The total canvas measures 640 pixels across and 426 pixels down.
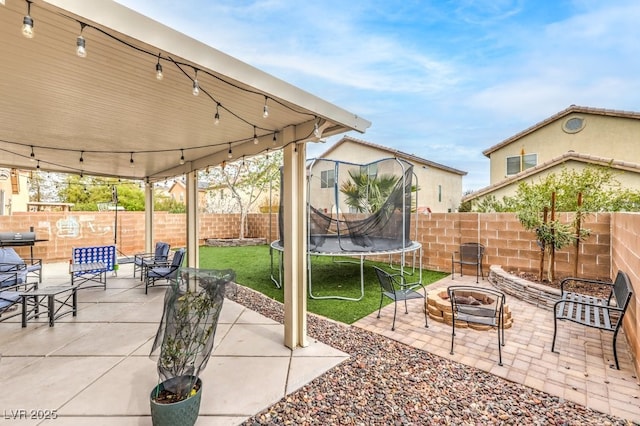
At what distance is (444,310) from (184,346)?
318 centimetres

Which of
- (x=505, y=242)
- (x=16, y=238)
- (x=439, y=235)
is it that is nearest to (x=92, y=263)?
(x=16, y=238)

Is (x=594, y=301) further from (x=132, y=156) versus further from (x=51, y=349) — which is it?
(x=132, y=156)

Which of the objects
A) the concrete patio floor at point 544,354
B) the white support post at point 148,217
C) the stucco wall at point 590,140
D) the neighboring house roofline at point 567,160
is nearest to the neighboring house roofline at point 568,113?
the stucco wall at point 590,140

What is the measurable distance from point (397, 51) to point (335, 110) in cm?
715

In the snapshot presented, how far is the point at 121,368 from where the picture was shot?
2.74 meters

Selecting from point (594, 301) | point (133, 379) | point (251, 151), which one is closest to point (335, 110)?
point (251, 151)

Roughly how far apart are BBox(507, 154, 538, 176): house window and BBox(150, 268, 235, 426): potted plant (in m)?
14.8

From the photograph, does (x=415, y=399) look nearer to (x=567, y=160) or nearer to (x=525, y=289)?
(x=525, y=289)

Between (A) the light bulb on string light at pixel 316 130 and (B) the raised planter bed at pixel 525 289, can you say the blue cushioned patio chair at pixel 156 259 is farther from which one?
(B) the raised planter bed at pixel 525 289

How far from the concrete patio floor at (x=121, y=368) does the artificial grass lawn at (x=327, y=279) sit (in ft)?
3.33

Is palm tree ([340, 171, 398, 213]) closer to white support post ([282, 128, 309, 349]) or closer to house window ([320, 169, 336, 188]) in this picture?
house window ([320, 169, 336, 188])

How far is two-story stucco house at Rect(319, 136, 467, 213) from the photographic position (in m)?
14.9

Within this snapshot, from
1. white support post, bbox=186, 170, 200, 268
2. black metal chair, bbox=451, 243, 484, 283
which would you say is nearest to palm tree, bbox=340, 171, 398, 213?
black metal chair, bbox=451, 243, 484, 283

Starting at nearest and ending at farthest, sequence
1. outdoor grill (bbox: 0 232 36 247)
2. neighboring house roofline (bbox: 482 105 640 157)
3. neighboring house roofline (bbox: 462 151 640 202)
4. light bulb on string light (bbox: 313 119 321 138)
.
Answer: light bulb on string light (bbox: 313 119 321 138) < outdoor grill (bbox: 0 232 36 247) < neighboring house roofline (bbox: 462 151 640 202) < neighboring house roofline (bbox: 482 105 640 157)
